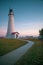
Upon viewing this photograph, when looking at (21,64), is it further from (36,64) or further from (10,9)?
(10,9)

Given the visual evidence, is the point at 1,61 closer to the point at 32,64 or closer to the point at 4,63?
the point at 4,63

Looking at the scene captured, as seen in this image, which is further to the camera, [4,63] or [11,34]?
[11,34]

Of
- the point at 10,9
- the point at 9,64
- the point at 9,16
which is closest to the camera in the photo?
the point at 9,64

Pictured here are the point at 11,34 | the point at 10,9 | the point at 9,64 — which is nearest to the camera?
the point at 9,64

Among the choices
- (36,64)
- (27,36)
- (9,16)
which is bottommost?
(36,64)

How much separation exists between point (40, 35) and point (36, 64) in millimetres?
1804

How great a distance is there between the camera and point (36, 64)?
3.97m

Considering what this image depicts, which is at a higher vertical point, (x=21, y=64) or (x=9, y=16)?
(x=9, y=16)

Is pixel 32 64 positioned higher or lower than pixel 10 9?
lower

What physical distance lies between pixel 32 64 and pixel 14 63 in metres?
0.63

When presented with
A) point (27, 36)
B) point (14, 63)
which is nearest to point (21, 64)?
point (14, 63)

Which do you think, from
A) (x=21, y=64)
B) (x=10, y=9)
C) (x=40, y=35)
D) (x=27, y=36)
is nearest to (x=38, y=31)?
(x=40, y=35)

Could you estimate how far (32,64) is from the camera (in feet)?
13.0

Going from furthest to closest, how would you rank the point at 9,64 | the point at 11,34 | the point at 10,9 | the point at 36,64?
the point at 11,34 < the point at 10,9 < the point at 36,64 < the point at 9,64
